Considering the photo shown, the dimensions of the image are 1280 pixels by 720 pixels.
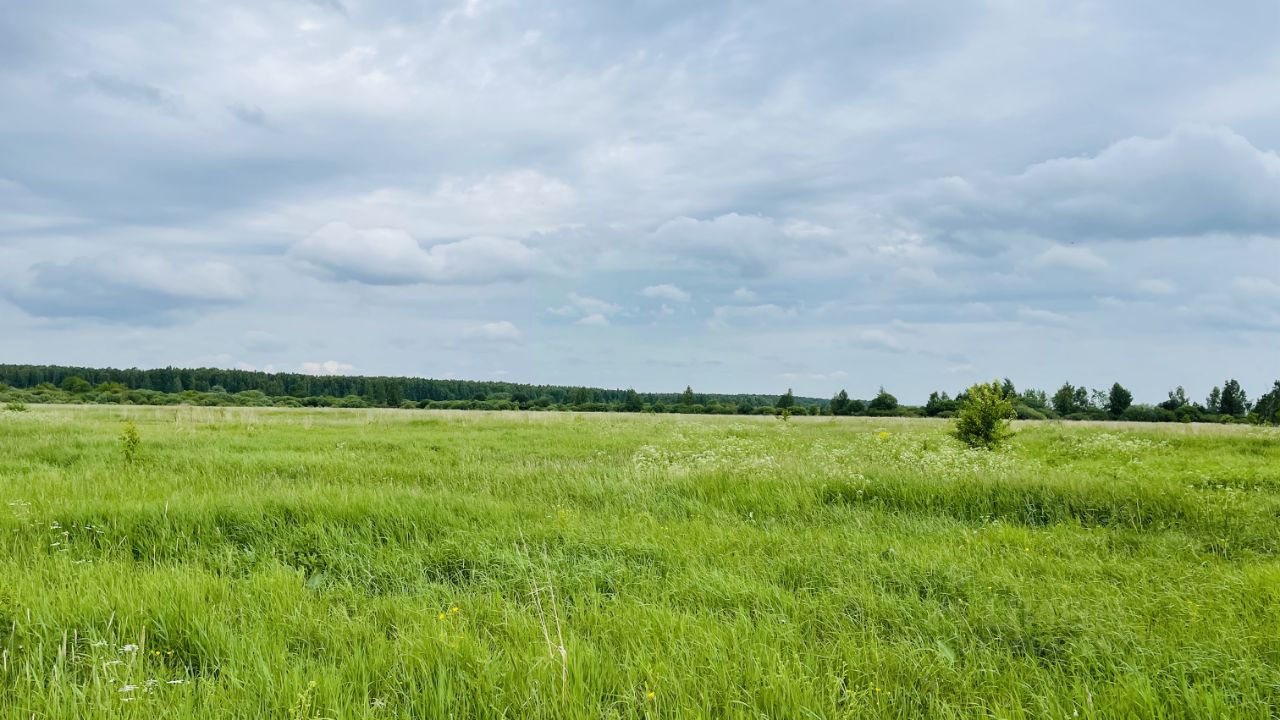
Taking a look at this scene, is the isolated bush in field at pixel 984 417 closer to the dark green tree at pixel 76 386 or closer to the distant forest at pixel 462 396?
the distant forest at pixel 462 396

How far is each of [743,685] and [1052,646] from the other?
92.1 inches

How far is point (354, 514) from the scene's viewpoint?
748cm

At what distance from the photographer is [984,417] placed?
1839cm

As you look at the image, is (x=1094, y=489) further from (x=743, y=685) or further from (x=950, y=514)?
(x=743, y=685)

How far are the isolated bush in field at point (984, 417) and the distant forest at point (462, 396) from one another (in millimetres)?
23214

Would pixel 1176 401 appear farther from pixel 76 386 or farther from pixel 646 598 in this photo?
pixel 76 386

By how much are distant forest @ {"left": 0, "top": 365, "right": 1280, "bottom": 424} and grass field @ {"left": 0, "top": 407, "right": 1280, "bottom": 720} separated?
34446 millimetres

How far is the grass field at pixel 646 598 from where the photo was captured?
332 cm

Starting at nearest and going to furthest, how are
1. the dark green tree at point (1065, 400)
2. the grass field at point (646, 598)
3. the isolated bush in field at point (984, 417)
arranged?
the grass field at point (646, 598) → the isolated bush in field at point (984, 417) → the dark green tree at point (1065, 400)

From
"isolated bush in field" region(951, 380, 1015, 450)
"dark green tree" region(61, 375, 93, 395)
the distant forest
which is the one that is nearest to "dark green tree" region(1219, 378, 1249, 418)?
the distant forest

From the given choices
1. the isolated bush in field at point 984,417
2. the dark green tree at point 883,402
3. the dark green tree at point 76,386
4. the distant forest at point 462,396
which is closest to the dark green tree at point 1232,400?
the distant forest at point 462,396

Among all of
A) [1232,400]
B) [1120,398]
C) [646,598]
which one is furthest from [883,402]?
[646,598]

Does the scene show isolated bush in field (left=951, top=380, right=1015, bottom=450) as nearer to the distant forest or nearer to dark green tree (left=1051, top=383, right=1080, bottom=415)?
the distant forest

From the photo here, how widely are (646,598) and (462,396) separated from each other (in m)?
147
